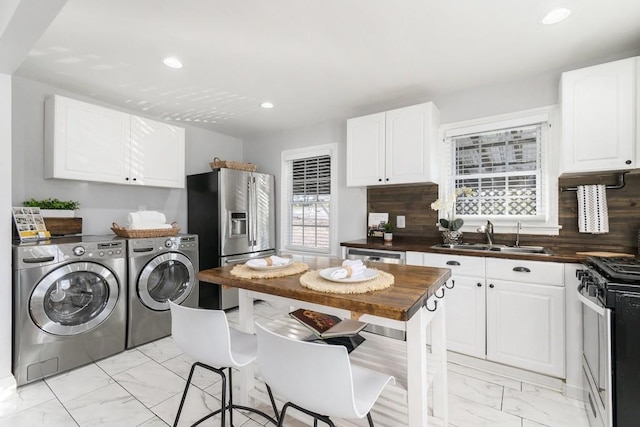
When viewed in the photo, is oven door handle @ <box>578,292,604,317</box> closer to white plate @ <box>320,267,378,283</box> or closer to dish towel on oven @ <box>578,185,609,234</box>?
dish towel on oven @ <box>578,185,609,234</box>

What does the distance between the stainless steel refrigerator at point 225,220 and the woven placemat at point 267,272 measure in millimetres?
2023

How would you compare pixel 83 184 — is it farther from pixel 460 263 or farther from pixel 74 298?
pixel 460 263

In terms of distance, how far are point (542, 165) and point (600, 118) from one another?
1.83ft

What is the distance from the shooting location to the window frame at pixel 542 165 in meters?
2.58

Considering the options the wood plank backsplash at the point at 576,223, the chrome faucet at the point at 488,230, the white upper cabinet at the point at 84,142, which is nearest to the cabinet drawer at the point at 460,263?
the chrome faucet at the point at 488,230

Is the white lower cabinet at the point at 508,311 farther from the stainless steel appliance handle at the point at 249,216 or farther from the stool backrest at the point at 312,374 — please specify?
the stainless steel appliance handle at the point at 249,216

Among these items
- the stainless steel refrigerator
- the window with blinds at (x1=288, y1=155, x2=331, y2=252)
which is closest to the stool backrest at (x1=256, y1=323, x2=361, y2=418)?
the stainless steel refrigerator

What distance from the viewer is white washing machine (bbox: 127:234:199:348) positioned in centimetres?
278

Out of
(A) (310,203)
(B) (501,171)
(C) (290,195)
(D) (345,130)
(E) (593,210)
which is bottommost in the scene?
(E) (593,210)

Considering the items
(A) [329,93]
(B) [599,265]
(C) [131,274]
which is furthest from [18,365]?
(B) [599,265]

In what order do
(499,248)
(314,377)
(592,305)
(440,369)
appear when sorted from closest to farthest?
(314,377) < (440,369) < (592,305) < (499,248)

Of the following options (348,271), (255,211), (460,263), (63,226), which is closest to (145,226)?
(63,226)

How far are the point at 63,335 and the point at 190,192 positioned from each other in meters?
2.07

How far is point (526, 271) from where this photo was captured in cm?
221
